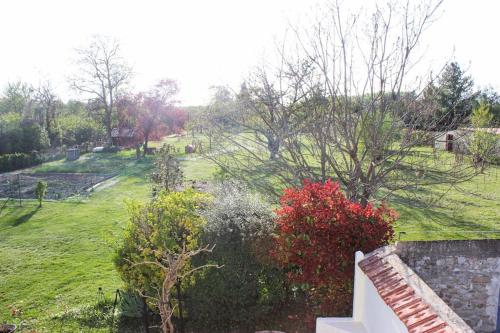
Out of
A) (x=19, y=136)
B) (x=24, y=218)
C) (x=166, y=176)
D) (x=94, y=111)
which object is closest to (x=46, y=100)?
(x=94, y=111)

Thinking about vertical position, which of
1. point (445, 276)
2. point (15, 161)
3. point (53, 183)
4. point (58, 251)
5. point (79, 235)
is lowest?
point (58, 251)

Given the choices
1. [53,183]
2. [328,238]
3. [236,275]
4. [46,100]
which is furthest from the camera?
[46,100]

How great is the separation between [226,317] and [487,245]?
3.96 m

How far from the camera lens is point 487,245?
484 cm

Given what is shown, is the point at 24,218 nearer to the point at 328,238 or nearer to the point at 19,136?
the point at 328,238

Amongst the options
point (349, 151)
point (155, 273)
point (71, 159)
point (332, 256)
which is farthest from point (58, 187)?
point (332, 256)

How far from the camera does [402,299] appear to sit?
3.67m

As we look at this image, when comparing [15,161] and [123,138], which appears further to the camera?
[123,138]

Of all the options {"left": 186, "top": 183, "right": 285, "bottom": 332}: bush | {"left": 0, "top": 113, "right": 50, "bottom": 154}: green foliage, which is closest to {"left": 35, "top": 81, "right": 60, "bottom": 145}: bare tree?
{"left": 0, "top": 113, "right": 50, "bottom": 154}: green foliage

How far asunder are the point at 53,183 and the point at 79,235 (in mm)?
9335

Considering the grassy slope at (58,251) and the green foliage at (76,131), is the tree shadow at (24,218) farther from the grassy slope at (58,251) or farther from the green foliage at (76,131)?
the green foliage at (76,131)

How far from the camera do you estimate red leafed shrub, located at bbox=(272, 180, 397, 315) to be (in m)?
5.40

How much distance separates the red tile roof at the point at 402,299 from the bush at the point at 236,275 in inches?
77.5

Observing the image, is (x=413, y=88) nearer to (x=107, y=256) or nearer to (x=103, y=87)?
(x=107, y=256)
